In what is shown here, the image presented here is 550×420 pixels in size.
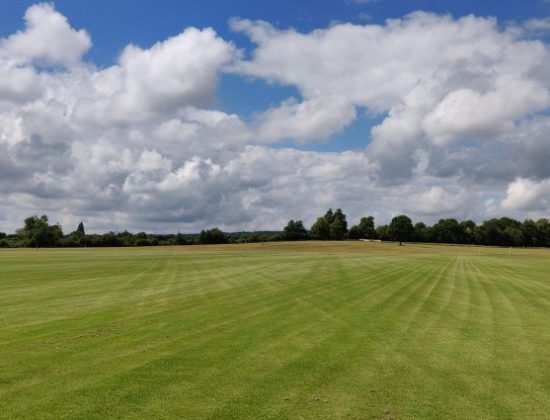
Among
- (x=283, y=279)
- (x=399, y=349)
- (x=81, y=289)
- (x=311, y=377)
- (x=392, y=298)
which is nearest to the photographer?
(x=311, y=377)

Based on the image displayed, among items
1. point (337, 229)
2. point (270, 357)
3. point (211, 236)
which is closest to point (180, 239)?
point (211, 236)

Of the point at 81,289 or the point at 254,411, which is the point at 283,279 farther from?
the point at 254,411

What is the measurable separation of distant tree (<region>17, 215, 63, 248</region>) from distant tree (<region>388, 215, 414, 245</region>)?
112578mm

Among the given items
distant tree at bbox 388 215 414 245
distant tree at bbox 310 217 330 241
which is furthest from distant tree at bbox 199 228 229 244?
distant tree at bbox 388 215 414 245

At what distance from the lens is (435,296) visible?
26.1 meters

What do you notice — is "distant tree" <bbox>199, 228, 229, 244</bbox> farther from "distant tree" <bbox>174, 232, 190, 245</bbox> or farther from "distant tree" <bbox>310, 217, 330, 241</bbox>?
"distant tree" <bbox>310, 217, 330, 241</bbox>

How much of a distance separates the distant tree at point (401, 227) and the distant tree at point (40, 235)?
112578 millimetres

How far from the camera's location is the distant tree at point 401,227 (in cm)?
17475

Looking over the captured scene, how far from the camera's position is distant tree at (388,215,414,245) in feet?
573

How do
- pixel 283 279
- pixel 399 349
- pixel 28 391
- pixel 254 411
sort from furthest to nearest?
1. pixel 283 279
2. pixel 399 349
3. pixel 28 391
4. pixel 254 411

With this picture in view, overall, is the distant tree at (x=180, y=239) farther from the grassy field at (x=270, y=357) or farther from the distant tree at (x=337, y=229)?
the grassy field at (x=270, y=357)

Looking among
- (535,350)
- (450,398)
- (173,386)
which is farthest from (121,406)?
(535,350)

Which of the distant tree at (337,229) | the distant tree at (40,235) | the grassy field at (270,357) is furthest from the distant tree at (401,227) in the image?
the grassy field at (270,357)

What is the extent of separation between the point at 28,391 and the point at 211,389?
3352 millimetres
